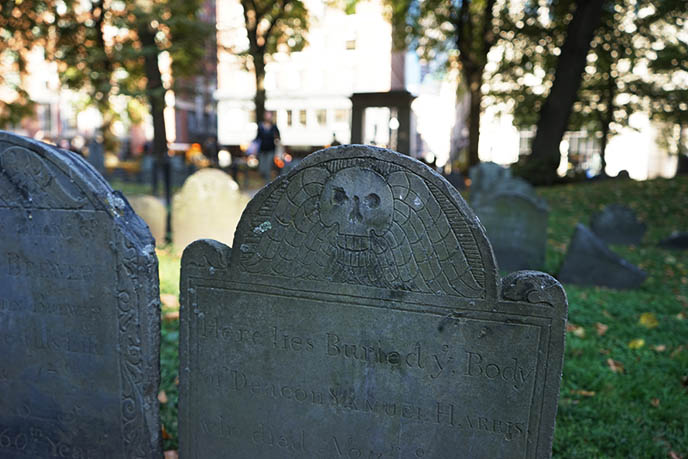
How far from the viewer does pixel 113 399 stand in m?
2.79

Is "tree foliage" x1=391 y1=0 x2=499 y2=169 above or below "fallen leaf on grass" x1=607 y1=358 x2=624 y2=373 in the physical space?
above

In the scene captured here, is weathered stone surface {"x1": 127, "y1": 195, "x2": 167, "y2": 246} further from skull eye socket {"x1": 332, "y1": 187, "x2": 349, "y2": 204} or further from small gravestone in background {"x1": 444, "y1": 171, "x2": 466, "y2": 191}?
small gravestone in background {"x1": 444, "y1": 171, "x2": 466, "y2": 191}

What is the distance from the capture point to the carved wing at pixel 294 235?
7.81ft

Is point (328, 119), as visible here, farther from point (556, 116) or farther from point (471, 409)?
point (471, 409)

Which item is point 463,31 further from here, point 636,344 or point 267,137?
point 636,344

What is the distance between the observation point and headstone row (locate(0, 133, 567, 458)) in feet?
7.36

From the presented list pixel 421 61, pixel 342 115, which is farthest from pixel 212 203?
pixel 342 115

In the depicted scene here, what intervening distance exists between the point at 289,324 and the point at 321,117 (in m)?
43.2

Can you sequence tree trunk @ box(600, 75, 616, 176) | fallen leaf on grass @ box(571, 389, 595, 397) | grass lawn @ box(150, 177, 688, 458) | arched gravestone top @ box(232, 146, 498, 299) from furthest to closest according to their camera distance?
tree trunk @ box(600, 75, 616, 176), fallen leaf on grass @ box(571, 389, 595, 397), grass lawn @ box(150, 177, 688, 458), arched gravestone top @ box(232, 146, 498, 299)

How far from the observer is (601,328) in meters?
5.11

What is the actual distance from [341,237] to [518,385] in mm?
979

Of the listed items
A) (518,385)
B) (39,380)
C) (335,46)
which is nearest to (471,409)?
(518,385)

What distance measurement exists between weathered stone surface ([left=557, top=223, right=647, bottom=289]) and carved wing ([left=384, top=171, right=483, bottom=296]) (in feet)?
16.3

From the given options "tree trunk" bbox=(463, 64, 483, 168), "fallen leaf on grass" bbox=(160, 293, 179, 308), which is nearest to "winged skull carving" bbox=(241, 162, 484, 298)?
"fallen leaf on grass" bbox=(160, 293, 179, 308)
